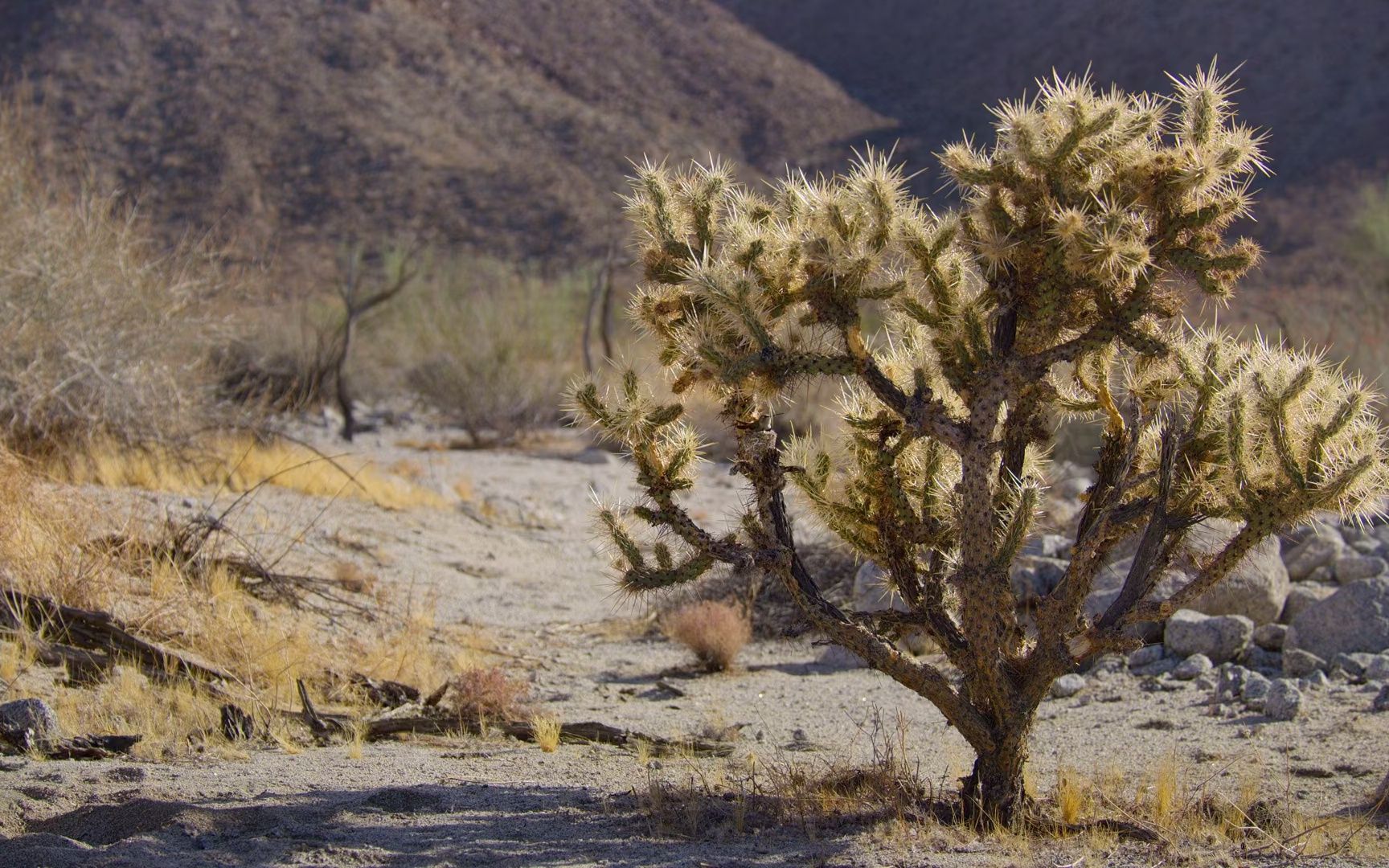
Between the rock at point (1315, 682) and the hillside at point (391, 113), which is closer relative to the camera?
the rock at point (1315, 682)

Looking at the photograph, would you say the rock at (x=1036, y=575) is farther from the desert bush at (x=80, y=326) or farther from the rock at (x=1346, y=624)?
the desert bush at (x=80, y=326)

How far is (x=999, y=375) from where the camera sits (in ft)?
14.4

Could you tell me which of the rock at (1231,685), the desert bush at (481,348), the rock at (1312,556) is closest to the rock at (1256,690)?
the rock at (1231,685)

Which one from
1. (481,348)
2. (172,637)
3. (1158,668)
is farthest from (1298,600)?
(481,348)

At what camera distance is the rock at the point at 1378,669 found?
22.5ft

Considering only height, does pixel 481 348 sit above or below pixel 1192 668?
above

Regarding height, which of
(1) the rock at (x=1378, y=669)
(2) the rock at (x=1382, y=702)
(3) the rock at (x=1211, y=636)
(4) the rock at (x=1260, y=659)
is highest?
(3) the rock at (x=1211, y=636)

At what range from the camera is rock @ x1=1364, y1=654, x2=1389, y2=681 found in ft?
22.5

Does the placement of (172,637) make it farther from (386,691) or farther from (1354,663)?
(1354,663)

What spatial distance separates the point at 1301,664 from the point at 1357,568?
215cm

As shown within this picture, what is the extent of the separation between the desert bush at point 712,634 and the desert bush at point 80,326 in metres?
5.42

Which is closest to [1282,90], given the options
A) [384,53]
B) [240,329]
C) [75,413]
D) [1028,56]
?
[1028,56]

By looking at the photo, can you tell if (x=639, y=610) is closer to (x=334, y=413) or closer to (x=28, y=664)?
(x=28, y=664)

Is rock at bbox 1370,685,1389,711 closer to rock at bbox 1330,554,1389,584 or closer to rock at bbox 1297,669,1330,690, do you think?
rock at bbox 1297,669,1330,690
